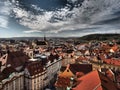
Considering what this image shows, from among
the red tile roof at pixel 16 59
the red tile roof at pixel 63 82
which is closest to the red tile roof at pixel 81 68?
the red tile roof at pixel 63 82

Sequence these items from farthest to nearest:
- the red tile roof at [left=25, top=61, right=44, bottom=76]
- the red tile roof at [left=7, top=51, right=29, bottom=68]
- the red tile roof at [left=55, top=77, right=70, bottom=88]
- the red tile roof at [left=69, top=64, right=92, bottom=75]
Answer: the red tile roof at [left=7, top=51, right=29, bottom=68] → the red tile roof at [left=25, top=61, right=44, bottom=76] → the red tile roof at [left=69, top=64, right=92, bottom=75] → the red tile roof at [left=55, top=77, right=70, bottom=88]

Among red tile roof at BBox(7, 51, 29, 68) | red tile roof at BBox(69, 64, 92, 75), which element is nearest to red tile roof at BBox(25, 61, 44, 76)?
red tile roof at BBox(7, 51, 29, 68)

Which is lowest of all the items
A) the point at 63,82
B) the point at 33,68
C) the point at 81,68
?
the point at 63,82

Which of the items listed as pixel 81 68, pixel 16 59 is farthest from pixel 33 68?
pixel 81 68

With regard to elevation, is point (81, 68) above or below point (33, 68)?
above

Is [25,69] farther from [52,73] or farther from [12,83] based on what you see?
[52,73]

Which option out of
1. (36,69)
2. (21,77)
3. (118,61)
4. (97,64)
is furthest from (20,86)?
(118,61)

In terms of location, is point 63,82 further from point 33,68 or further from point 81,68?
point 33,68

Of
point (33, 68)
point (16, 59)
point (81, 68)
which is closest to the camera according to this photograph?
point (81, 68)

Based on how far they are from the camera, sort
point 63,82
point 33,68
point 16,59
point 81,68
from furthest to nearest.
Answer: point 16,59
point 33,68
point 81,68
point 63,82

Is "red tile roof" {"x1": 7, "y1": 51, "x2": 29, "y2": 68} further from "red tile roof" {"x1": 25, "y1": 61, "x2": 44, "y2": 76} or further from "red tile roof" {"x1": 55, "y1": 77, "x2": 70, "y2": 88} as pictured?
"red tile roof" {"x1": 55, "y1": 77, "x2": 70, "y2": 88}

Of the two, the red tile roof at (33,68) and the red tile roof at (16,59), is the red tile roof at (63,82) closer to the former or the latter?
the red tile roof at (33,68)
